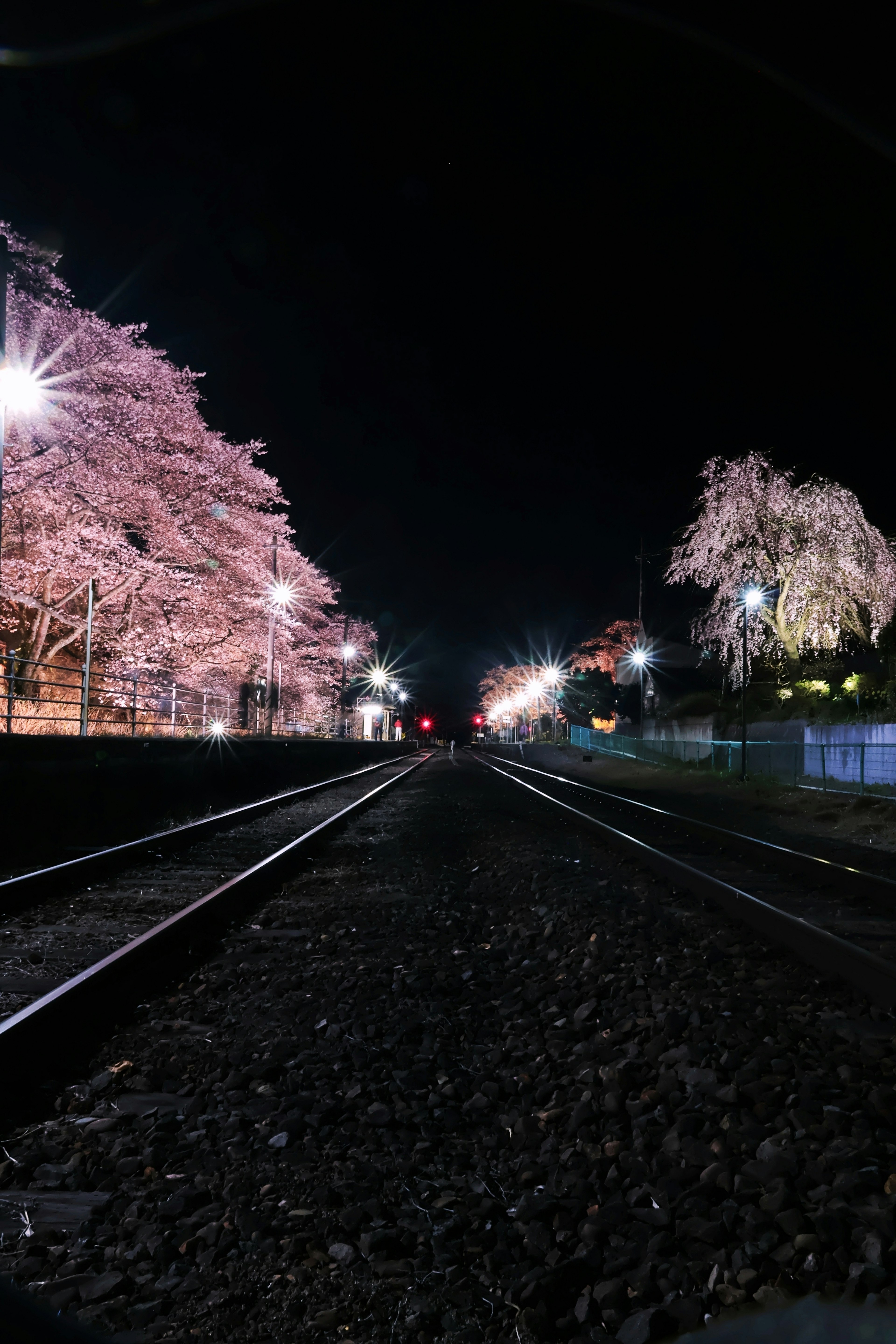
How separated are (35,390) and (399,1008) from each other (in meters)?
16.6

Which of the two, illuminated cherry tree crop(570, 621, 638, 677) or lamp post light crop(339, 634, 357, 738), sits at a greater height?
illuminated cherry tree crop(570, 621, 638, 677)

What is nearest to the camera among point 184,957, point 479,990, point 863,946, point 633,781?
point 479,990

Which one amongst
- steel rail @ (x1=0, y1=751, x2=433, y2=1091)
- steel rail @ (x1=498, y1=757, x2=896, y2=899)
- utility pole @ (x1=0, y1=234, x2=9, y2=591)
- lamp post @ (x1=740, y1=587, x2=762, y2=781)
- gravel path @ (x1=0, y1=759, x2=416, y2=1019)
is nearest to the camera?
steel rail @ (x1=0, y1=751, x2=433, y2=1091)

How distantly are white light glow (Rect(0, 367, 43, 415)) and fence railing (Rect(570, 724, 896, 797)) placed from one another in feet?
63.6

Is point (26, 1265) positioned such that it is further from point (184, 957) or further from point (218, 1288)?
point (184, 957)

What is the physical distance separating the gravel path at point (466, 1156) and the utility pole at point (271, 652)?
27355 millimetres

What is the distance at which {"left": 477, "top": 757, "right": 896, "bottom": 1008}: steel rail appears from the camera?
5.07m

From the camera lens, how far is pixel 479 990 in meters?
5.22

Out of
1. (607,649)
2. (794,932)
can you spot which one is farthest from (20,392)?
(607,649)

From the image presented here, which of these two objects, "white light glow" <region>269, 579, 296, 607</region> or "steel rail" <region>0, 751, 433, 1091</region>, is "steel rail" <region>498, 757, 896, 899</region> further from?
"white light glow" <region>269, 579, 296, 607</region>

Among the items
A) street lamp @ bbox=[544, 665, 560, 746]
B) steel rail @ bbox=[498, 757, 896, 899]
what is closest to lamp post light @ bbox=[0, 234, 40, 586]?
steel rail @ bbox=[498, 757, 896, 899]

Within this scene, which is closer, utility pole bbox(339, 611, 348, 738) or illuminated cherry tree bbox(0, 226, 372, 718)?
illuminated cherry tree bbox(0, 226, 372, 718)

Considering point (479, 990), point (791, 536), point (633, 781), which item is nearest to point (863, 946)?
point (479, 990)

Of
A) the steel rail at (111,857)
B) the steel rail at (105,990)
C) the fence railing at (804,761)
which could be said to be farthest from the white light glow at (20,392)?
the fence railing at (804,761)
